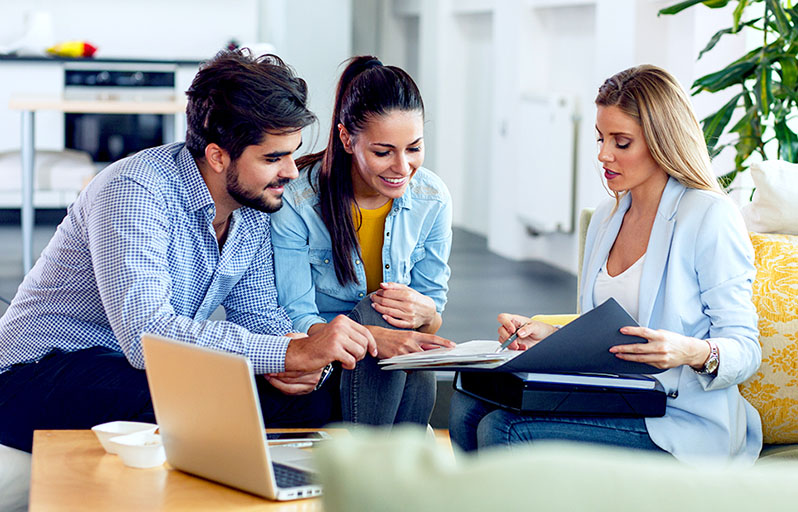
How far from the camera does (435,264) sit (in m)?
2.23

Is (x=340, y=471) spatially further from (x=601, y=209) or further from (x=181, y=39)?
(x=181, y=39)

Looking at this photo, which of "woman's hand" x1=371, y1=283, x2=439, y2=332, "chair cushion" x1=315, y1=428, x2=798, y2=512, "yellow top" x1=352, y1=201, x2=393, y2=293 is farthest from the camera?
"yellow top" x1=352, y1=201, x2=393, y2=293

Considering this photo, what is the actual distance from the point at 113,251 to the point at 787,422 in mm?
1323

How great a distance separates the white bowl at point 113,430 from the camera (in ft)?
4.86

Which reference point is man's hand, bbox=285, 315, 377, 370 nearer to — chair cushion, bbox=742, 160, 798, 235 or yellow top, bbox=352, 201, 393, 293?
yellow top, bbox=352, 201, 393, 293

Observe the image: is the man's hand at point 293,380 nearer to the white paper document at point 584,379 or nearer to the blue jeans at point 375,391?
the blue jeans at point 375,391

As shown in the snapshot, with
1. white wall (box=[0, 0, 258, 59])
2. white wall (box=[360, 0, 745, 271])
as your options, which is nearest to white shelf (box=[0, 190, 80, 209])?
white wall (box=[0, 0, 258, 59])

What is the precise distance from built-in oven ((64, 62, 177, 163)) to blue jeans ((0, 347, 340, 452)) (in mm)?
5623

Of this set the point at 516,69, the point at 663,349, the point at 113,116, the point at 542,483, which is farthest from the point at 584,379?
the point at 113,116

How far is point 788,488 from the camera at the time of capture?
1.71 ft

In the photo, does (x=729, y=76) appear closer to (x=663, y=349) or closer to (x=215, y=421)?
(x=663, y=349)

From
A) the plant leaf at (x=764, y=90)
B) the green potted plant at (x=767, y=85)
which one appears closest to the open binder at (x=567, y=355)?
the green potted plant at (x=767, y=85)

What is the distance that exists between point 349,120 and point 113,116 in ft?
18.5

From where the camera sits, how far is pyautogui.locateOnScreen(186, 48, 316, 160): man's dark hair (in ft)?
6.14
